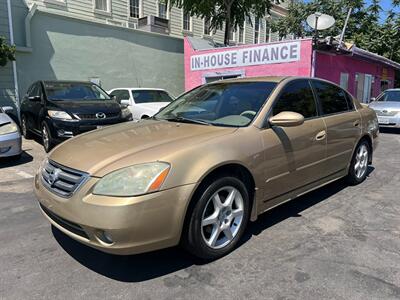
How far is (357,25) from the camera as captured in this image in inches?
921

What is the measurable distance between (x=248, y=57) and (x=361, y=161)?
9239 mm

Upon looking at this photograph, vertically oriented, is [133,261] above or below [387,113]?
below

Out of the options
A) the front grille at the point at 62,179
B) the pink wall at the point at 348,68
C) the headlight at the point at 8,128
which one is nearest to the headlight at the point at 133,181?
the front grille at the point at 62,179

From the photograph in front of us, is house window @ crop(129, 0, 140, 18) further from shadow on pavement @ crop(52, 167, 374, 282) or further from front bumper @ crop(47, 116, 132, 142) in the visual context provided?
shadow on pavement @ crop(52, 167, 374, 282)

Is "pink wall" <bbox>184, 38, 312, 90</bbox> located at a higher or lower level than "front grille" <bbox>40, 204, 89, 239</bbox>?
higher

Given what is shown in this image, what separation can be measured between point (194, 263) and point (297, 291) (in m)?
0.87

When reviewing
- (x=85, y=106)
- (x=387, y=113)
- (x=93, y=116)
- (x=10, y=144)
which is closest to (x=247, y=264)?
(x=10, y=144)

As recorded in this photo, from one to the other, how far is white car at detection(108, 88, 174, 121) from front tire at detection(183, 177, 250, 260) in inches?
300

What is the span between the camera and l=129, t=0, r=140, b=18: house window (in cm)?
2055

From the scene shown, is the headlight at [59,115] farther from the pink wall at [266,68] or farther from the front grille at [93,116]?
the pink wall at [266,68]

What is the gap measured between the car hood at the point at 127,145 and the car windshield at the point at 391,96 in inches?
439

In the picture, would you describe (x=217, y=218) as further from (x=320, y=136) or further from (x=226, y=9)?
(x=226, y=9)

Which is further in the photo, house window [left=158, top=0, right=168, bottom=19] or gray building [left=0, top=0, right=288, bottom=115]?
house window [left=158, top=0, right=168, bottom=19]

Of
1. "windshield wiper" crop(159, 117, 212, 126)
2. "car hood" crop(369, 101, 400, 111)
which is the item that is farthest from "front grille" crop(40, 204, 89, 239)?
"car hood" crop(369, 101, 400, 111)
